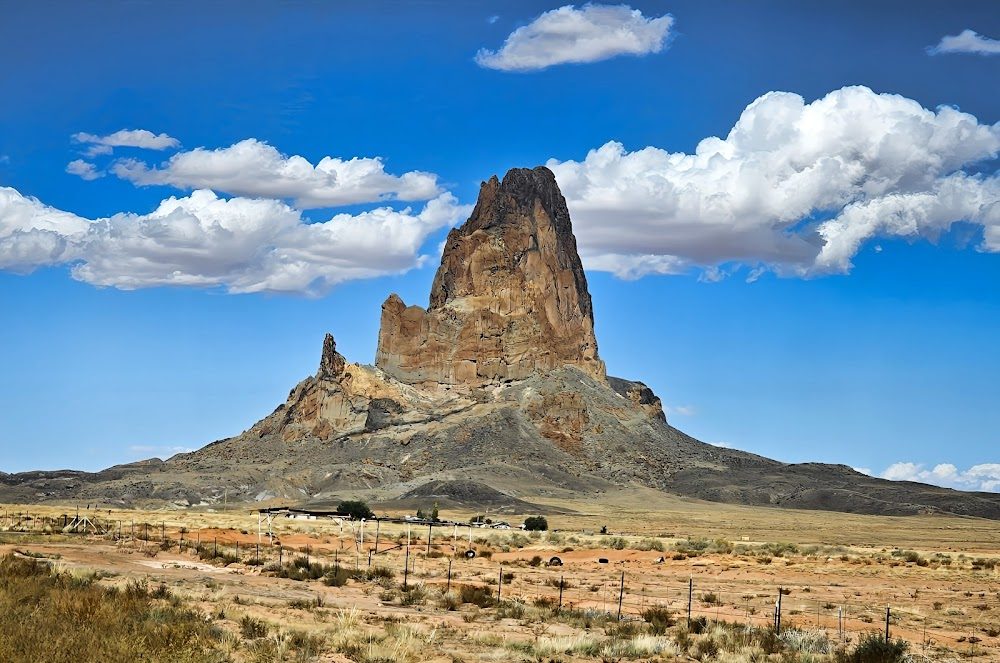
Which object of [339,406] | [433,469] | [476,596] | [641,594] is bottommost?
[641,594]

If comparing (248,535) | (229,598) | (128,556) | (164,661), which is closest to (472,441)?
(248,535)

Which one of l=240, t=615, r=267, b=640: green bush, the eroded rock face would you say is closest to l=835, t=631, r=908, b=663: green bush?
l=240, t=615, r=267, b=640: green bush

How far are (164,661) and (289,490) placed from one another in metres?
142

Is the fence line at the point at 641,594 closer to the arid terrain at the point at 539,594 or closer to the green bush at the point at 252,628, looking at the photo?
the arid terrain at the point at 539,594

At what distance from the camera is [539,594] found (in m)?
33.6

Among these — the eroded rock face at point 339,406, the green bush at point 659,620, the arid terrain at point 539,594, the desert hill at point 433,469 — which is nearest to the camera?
the arid terrain at point 539,594

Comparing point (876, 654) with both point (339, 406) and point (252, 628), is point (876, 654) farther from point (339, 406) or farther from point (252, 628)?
point (339, 406)

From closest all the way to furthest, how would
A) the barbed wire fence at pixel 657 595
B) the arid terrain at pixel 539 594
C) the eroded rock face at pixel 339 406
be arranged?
the arid terrain at pixel 539 594 → the barbed wire fence at pixel 657 595 → the eroded rock face at pixel 339 406

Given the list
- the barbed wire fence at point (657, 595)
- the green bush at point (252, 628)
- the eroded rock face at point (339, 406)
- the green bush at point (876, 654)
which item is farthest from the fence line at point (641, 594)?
the eroded rock face at point (339, 406)

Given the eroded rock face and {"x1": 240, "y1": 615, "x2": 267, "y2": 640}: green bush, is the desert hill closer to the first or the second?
the eroded rock face

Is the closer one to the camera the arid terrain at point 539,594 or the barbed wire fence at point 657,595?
the arid terrain at point 539,594

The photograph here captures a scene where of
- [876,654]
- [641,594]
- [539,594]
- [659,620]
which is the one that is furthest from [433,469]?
[876,654]

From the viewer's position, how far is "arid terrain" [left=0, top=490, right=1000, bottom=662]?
20.6 meters

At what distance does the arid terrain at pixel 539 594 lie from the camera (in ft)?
67.6
